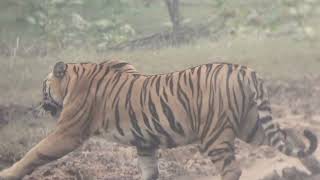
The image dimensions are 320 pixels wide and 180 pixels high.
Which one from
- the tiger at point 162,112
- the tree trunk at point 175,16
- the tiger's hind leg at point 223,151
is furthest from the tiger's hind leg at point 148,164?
the tree trunk at point 175,16

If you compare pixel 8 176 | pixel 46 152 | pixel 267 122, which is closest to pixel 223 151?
pixel 267 122

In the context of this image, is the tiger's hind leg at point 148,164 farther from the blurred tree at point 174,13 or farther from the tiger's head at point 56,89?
the blurred tree at point 174,13

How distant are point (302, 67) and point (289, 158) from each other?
63 cm

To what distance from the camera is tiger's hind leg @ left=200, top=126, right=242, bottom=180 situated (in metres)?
2.73

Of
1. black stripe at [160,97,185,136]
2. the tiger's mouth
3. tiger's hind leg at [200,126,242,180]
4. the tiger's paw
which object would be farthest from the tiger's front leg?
tiger's hind leg at [200,126,242,180]

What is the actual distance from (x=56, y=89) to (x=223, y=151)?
815 mm

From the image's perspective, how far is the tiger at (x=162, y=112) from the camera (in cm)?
277

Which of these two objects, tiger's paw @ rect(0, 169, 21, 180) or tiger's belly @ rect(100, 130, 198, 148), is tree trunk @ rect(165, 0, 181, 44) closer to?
tiger's belly @ rect(100, 130, 198, 148)

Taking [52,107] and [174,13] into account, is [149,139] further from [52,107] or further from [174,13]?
[174,13]

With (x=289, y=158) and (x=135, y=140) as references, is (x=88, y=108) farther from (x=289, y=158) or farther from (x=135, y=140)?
(x=289, y=158)

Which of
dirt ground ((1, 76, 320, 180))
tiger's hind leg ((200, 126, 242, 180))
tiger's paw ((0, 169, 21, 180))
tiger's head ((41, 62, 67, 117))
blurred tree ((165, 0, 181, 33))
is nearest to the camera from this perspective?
tiger's hind leg ((200, 126, 242, 180))

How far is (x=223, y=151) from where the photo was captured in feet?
8.95

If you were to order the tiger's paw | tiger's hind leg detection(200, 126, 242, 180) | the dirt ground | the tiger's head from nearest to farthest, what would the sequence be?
tiger's hind leg detection(200, 126, 242, 180) → the tiger's paw → the tiger's head → the dirt ground

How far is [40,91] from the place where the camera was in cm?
313
